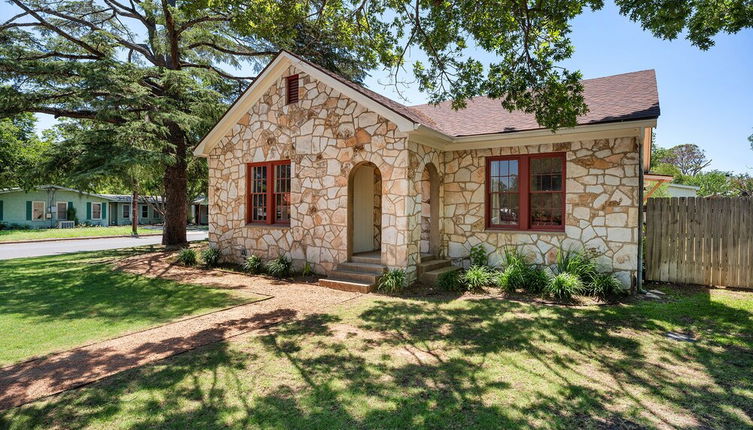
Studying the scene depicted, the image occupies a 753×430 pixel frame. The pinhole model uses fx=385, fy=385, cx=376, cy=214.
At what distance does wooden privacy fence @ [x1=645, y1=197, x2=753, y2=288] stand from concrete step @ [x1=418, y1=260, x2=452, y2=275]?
4.66 meters

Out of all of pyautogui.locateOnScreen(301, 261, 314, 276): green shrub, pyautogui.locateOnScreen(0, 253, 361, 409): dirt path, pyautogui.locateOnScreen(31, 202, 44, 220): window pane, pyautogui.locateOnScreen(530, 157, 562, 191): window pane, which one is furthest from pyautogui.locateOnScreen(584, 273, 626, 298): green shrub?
pyautogui.locateOnScreen(31, 202, 44, 220): window pane

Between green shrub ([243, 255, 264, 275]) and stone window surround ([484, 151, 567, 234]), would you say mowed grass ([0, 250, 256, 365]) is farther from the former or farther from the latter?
stone window surround ([484, 151, 567, 234])

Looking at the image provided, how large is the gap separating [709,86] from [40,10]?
28.0 m

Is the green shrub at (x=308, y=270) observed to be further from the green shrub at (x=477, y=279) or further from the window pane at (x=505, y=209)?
the window pane at (x=505, y=209)

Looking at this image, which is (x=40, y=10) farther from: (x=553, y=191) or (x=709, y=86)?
(x=709, y=86)

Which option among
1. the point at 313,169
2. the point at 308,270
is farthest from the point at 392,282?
the point at 313,169

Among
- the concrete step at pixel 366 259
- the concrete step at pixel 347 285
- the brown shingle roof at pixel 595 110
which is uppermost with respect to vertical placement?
the brown shingle roof at pixel 595 110

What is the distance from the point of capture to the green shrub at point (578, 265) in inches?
310

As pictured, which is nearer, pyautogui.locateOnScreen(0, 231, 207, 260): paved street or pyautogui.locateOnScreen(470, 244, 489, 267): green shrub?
pyautogui.locateOnScreen(470, 244, 489, 267): green shrub

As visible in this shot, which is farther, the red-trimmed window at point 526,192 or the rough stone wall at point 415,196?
the red-trimmed window at point 526,192

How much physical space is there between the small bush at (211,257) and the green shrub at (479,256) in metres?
7.49

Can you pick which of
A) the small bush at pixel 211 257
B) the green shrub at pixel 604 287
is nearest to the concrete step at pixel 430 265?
the green shrub at pixel 604 287

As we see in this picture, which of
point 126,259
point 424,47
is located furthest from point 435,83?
point 126,259

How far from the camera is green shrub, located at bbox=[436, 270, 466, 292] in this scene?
8.28 metres
